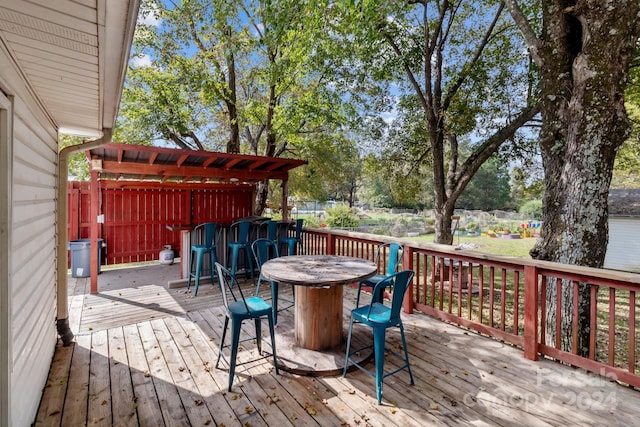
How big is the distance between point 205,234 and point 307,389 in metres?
3.80

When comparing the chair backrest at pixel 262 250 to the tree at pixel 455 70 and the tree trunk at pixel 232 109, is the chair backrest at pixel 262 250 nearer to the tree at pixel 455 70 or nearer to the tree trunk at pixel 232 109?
the tree at pixel 455 70

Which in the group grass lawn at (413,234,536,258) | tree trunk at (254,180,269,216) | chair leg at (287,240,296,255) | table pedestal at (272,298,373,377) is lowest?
grass lawn at (413,234,536,258)

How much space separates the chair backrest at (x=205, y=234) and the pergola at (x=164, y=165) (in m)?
1.11

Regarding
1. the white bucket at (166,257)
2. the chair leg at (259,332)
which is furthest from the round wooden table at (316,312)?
the white bucket at (166,257)

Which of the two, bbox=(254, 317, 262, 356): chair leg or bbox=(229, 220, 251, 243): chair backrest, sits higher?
bbox=(229, 220, 251, 243): chair backrest

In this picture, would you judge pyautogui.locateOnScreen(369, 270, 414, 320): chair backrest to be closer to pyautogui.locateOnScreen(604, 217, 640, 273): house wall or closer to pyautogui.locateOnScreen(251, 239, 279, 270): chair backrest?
pyautogui.locateOnScreen(251, 239, 279, 270): chair backrest

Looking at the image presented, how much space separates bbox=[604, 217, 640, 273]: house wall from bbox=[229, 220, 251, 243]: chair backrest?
42.5 feet

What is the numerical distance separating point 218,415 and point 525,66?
835cm

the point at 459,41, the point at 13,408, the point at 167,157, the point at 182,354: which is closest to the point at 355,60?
the point at 459,41

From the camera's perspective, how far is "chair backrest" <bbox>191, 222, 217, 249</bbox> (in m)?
5.51

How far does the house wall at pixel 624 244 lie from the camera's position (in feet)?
35.8

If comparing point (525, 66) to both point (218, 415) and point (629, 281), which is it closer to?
point (629, 281)

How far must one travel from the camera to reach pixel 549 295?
354 centimetres

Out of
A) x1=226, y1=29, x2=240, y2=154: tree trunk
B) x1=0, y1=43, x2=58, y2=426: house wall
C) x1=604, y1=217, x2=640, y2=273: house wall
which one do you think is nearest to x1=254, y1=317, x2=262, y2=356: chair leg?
x1=0, y1=43, x2=58, y2=426: house wall
